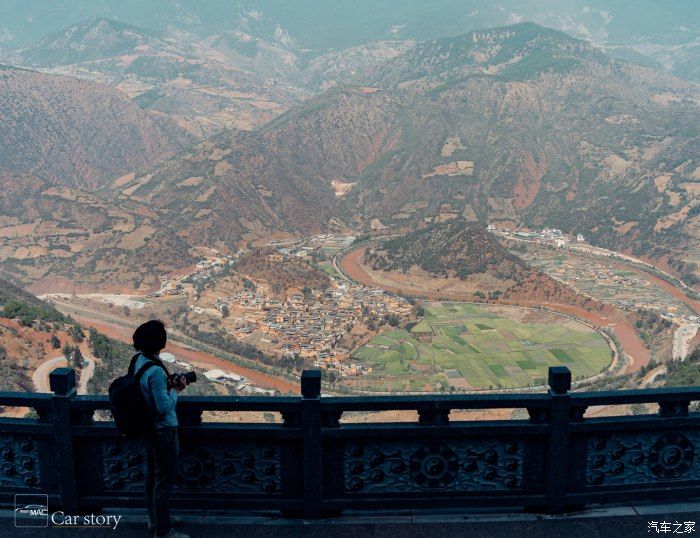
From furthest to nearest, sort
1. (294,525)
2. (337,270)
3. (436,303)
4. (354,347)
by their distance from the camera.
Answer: (337,270) → (436,303) → (354,347) → (294,525)

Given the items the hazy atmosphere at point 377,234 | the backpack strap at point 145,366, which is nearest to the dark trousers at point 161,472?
the backpack strap at point 145,366

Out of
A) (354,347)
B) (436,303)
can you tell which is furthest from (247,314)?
(436,303)

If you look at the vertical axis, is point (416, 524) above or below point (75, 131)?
below

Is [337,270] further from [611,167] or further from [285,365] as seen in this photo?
[611,167]

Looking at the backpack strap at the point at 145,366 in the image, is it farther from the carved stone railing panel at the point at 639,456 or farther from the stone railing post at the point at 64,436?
the carved stone railing panel at the point at 639,456

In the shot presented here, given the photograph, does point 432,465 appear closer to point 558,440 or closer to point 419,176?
point 558,440

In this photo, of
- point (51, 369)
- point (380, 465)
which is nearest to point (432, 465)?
point (380, 465)
